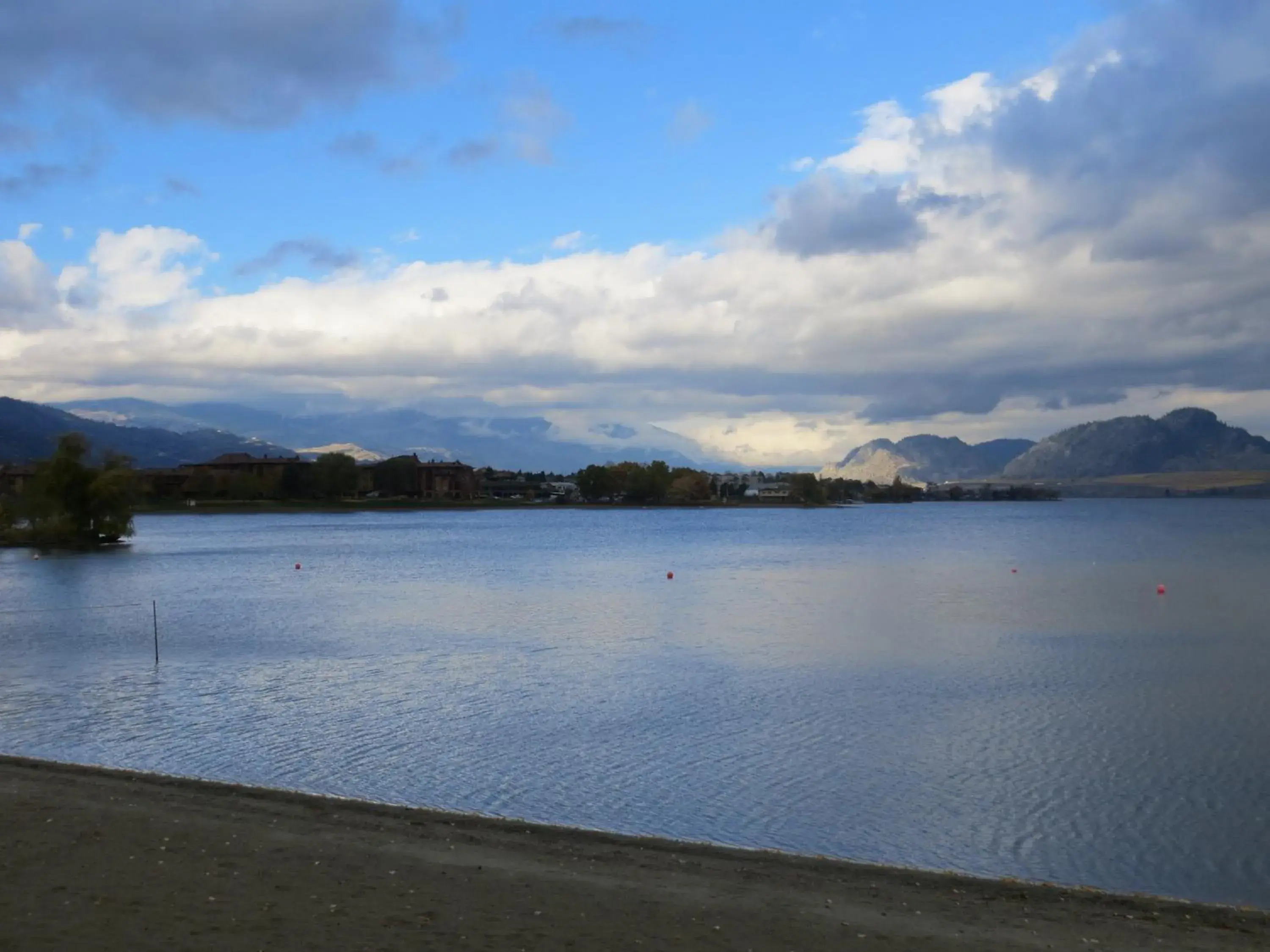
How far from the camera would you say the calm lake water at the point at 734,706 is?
58.1 ft

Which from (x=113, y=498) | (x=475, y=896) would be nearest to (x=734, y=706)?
(x=475, y=896)

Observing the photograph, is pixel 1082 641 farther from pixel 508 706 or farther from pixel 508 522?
pixel 508 522

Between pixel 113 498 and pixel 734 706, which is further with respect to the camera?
pixel 113 498

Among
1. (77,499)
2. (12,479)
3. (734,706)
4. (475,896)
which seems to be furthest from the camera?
(12,479)

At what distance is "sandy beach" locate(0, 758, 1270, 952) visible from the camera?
10633 millimetres

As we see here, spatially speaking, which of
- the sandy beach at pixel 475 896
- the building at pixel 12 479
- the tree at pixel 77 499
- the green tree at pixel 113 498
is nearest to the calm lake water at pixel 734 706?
Result: the sandy beach at pixel 475 896

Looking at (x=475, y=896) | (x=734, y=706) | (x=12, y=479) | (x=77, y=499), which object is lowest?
(x=734, y=706)

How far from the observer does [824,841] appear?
54.1 feet

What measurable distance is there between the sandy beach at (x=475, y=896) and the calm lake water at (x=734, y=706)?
2766mm

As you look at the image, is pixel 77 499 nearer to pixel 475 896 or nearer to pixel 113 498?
pixel 113 498

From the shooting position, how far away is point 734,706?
27.2 meters

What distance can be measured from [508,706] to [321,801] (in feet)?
33.8

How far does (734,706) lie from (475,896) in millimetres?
15861

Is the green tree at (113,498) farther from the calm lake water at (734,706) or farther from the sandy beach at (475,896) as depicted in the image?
the sandy beach at (475,896)
